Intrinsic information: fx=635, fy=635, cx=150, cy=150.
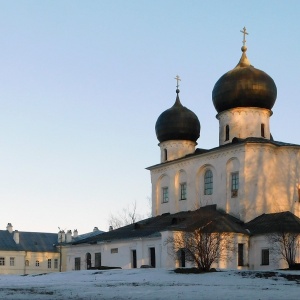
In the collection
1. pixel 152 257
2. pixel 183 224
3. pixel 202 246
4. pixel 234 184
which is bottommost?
pixel 152 257

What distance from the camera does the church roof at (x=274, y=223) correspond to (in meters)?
43.1

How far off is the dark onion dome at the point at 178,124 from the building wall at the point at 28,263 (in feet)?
121

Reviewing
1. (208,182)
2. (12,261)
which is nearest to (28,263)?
(12,261)

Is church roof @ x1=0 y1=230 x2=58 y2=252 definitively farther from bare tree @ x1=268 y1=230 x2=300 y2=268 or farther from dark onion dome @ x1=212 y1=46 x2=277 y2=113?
bare tree @ x1=268 y1=230 x2=300 y2=268

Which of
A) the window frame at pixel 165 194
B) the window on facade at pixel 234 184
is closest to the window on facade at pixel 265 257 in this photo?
the window on facade at pixel 234 184

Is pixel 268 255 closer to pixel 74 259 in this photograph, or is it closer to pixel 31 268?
pixel 74 259

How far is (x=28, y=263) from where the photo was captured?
86.7 m

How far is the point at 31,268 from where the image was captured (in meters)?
86.4

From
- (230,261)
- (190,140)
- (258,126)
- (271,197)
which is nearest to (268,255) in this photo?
(230,261)

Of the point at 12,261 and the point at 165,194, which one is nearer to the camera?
the point at 165,194

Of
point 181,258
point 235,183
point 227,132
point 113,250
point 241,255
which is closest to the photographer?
point 241,255

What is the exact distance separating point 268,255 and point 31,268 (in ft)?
163

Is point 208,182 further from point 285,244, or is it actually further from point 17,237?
point 17,237

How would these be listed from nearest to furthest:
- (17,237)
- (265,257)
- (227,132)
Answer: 1. (265,257)
2. (227,132)
3. (17,237)
